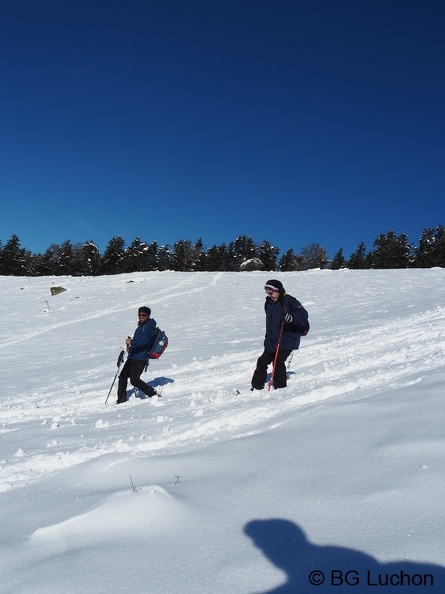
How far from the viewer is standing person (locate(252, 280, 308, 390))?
716 cm

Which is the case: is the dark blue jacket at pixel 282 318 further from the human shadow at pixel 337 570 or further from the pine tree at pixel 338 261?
the pine tree at pixel 338 261

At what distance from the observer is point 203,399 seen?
7.09m

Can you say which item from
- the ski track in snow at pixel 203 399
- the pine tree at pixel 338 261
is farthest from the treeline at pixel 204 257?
the ski track in snow at pixel 203 399

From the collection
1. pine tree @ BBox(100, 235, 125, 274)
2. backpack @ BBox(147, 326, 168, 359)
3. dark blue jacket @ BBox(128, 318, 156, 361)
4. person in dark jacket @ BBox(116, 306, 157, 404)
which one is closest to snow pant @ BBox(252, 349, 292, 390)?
backpack @ BBox(147, 326, 168, 359)

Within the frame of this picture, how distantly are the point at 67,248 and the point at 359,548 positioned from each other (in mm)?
78200

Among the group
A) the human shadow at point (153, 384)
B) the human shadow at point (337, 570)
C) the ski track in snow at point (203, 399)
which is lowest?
the human shadow at point (153, 384)

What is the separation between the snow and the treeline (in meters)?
66.7

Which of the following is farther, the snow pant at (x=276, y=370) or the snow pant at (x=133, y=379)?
the snow pant at (x=133, y=379)

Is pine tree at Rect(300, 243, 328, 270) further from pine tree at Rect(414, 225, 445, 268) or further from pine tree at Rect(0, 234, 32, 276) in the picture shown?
pine tree at Rect(0, 234, 32, 276)

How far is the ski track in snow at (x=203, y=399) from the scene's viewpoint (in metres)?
4.73

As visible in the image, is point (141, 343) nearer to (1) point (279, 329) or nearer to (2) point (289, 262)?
(1) point (279, 329)

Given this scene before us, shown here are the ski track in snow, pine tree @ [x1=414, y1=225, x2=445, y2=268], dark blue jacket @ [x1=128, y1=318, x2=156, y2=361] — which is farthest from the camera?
pine tree @ [x1=414, y1=225, x2=445, y2=268]

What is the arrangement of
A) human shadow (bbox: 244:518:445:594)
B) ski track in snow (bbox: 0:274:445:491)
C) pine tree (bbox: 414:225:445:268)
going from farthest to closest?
1. pine tree (bbox: 414:225:445:268)
2. ski track in snow (bbox: 0:274:445:491)
3. human shadow (bbox: 244:518:445:594)

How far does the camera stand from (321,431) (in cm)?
382
